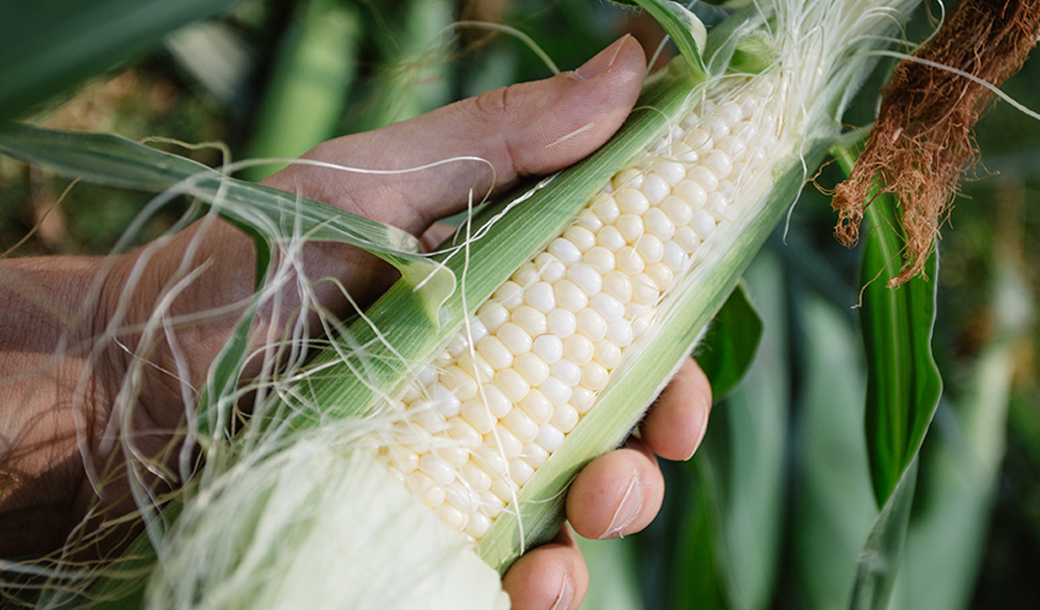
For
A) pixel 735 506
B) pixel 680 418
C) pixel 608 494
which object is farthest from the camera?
pixel 735 506

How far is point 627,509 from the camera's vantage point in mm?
746

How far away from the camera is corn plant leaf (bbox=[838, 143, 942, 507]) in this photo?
2.24 feet

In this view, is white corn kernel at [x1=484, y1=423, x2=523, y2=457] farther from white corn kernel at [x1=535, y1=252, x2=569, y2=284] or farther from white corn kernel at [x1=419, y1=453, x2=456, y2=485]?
white corn kernel at [x1=535, y1=252, x2=569, y2=284]

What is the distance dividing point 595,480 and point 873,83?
0.68m

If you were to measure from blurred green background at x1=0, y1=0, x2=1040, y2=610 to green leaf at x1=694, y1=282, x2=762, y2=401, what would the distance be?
0.09 meters

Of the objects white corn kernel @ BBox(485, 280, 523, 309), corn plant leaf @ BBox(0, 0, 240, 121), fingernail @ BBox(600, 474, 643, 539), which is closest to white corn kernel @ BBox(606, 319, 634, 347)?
white corn kernel @ BBox(485, 280, 523, 309)

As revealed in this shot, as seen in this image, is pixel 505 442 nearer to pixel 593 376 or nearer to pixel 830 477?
pixel 593 376

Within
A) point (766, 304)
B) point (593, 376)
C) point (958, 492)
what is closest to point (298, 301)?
point (593, 376)

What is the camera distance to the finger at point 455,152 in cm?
72

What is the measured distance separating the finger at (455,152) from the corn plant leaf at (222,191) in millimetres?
200

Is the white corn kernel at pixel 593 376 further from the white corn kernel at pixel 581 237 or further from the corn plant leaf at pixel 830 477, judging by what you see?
the corn plant leaf at pixel 830 477

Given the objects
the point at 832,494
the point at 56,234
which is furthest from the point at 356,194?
the point at 56,234

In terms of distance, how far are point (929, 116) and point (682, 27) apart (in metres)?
0.34

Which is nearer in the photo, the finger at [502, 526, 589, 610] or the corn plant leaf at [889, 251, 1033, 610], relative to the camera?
the finger at [502, 526, 589, 610]
